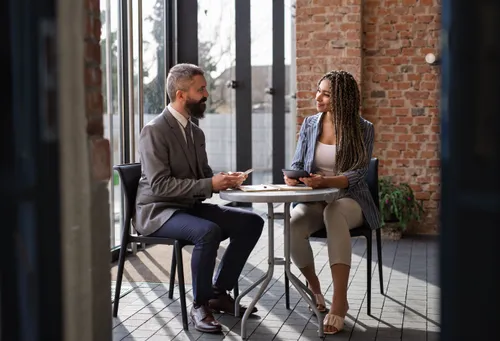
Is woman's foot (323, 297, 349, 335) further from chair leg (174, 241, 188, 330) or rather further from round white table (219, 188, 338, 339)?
chair leg (174, 241, 188, 330)

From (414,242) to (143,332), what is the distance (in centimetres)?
326

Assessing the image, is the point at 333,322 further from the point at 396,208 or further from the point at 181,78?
the point at 396,208

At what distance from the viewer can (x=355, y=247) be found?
625cm

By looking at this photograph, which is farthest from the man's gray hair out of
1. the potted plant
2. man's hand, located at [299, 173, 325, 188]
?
the potted plant

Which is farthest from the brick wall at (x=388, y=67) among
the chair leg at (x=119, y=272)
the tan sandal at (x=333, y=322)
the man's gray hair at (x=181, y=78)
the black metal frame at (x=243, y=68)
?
the tan sandal at (x=333, y=322)

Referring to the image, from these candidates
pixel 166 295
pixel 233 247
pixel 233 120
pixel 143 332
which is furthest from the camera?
pixel 233 120

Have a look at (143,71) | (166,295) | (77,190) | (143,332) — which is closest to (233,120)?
(143,71)

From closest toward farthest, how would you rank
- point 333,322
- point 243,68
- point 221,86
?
1. point 333,322
2. point 243,68
3. point 221,86

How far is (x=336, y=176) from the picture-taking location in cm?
408

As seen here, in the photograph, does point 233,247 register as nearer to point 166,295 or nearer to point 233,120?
point 166,295

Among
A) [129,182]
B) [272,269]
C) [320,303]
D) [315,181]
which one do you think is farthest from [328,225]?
[129,182]

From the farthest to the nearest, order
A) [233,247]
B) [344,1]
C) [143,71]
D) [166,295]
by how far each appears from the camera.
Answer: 1. [344,1]
2. [143,71]
3. [166,295]
4. [233,247]

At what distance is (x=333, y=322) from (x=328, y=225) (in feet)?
1.65

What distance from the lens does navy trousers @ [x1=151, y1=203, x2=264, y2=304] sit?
3861 millimetres
